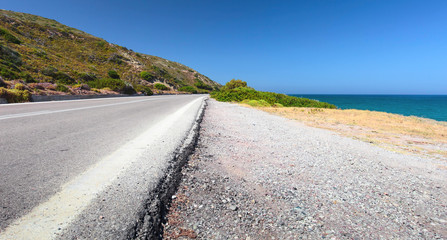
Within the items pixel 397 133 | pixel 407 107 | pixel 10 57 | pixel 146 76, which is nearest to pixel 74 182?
pixel 397 133

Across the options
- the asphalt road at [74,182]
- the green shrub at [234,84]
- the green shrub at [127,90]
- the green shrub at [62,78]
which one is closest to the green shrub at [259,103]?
the green shrub at [234,84]

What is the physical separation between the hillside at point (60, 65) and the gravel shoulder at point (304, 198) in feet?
52.6

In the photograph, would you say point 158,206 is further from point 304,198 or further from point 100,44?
point 100,44

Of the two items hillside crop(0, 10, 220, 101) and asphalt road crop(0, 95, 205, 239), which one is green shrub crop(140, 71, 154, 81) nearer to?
hillside crop(0, 10, 220, 101)

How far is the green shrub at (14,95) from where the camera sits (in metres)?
12.3

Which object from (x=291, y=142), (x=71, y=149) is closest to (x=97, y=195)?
(x=71, y=149)

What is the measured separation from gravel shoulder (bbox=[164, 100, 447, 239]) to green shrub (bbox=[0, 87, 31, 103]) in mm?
14943

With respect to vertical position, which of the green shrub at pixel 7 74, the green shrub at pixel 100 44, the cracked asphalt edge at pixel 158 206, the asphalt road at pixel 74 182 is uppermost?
the green shrub at pixel 100 44

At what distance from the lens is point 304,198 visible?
2.22 m

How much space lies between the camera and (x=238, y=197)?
83.7 inches

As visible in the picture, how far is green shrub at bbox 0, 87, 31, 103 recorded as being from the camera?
40.3 feet

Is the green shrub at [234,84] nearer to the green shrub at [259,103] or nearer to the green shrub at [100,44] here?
the green shrub at [259,103]

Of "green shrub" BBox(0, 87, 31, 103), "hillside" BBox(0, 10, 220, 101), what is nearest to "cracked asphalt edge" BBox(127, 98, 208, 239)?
"green shrub" BBox(0, 87, 31, 103)

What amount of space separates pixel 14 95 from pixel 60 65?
2340 cm
